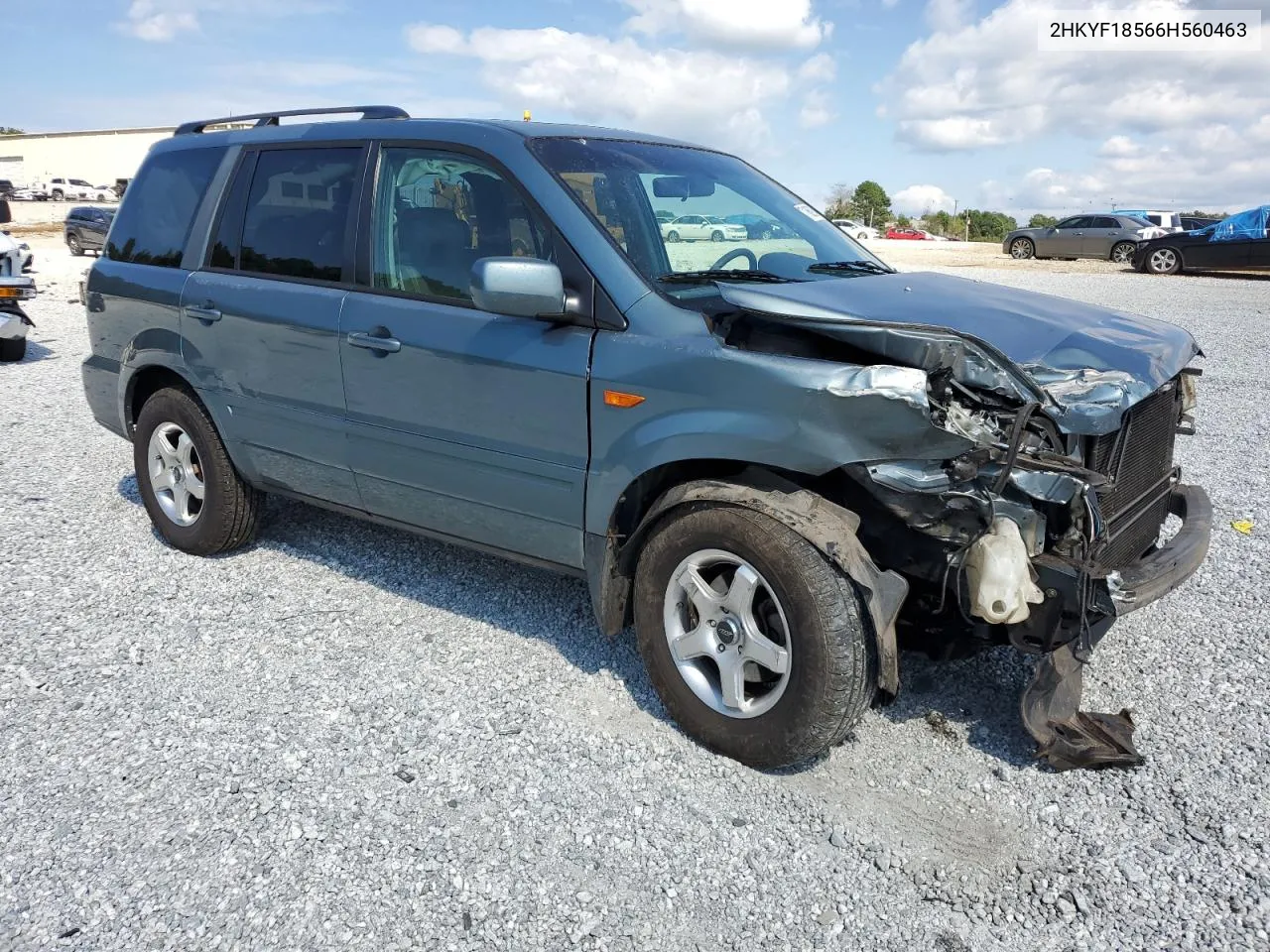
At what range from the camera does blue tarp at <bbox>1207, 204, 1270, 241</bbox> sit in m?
20.5

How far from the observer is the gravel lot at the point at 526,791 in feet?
8.28

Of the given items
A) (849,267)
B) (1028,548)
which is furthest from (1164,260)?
(1028,548)

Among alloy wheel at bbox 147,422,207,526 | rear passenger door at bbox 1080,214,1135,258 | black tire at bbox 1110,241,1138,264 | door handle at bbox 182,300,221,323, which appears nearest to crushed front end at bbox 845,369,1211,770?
door handle at bbox 182,300,221,323

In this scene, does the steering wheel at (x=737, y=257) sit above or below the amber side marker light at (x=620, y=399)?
above

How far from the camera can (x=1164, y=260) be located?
74.0 ft

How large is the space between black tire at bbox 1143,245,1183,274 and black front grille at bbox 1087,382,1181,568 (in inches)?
849

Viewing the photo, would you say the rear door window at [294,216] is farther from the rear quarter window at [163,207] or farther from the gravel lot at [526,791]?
the gravel lot at [526,791]

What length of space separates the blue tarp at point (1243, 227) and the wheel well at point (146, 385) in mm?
22404

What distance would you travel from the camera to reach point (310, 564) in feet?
16.0

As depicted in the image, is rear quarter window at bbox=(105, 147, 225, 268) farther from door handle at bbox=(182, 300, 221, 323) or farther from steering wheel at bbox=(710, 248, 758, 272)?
steering wheel at bbox=(710, 248, 758, 272)

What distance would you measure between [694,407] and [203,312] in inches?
104

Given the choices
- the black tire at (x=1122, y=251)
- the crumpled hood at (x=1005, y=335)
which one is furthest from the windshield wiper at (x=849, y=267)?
the black tire at (x=1122, y=251)

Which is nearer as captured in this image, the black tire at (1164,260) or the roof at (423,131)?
the roof at (423,131)

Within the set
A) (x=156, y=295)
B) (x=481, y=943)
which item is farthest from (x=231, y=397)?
(x=481, y=943)
